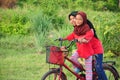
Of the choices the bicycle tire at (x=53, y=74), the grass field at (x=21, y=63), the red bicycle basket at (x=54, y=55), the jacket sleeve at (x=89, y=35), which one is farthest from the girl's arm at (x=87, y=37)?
the grass field at (x=21, y=63)

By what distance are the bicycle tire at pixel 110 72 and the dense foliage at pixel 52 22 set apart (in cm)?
A: 256

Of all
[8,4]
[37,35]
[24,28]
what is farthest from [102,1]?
[37,35]

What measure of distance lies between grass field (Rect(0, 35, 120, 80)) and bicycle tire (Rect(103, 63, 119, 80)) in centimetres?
111

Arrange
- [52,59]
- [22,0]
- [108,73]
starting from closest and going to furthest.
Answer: [52,59], [108,73], [22,0]

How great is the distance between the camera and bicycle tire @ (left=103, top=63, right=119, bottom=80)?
6.78m

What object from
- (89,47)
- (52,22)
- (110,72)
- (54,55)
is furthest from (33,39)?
(54,55)

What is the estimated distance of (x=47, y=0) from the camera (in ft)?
62.5

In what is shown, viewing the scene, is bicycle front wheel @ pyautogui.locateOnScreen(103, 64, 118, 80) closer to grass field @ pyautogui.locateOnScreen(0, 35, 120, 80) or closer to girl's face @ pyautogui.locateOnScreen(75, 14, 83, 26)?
girl's face @ pyautogui.locateOnScreen(75, 14, 83, 26)

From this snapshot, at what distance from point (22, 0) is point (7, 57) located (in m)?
11.0

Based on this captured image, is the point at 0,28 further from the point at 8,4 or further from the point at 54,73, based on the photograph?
the point at 54,73

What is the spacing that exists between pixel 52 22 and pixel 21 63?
4486 millimetres

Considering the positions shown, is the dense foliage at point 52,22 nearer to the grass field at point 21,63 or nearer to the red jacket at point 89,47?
the grass field at point 21,63

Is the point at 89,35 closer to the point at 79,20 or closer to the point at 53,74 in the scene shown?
the point at 79,20

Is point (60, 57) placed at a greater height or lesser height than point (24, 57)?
greater
